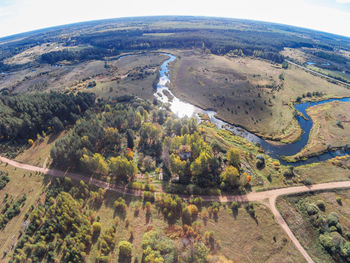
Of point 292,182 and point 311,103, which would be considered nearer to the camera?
point 292,182

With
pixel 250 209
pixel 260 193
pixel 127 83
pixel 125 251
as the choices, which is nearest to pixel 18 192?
pixel 125 251

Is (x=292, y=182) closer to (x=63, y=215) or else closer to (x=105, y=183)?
(x=105, y=183)

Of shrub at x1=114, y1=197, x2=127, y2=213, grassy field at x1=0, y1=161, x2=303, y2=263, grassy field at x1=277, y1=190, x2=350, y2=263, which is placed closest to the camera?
grassy field at x1=0, y1=161, x2=303, y2=263

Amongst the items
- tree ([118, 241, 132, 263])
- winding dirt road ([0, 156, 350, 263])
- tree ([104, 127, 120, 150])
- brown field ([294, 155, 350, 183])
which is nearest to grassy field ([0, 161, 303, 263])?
tree ([118, 241, 132, 263])

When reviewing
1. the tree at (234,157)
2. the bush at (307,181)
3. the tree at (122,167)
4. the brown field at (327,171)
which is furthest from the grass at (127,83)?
the bush at (307,181)

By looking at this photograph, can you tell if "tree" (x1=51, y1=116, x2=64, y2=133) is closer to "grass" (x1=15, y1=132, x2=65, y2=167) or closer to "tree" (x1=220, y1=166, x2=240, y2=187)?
"grass" (x1=15, y1=132, x2=65, y2=167)

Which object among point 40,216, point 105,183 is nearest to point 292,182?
point 105,183

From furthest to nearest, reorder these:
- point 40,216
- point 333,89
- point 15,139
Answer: point 333,89
point 15,139
point 40,216
